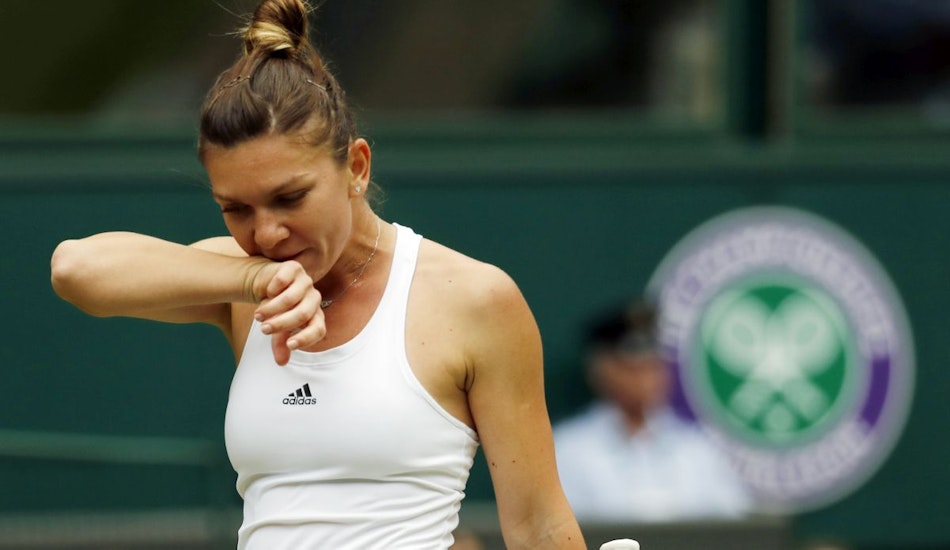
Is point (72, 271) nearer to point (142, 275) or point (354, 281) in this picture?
point (142, 275)

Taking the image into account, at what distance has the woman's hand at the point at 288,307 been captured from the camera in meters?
2.19

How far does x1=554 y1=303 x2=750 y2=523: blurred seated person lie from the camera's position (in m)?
5.51

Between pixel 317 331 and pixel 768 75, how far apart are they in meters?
4.11

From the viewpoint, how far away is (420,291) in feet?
7.91

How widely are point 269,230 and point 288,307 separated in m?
0.14

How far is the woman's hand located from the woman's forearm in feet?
0.20

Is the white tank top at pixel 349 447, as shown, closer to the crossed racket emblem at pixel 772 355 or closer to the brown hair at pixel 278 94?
the brown hair at pixel 278 94

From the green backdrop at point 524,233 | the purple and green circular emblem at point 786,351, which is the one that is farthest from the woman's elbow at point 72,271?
the purple and green circular emblem at point 786,351

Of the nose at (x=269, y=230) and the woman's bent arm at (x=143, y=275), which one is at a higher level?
the nose at (x=269, y=230)

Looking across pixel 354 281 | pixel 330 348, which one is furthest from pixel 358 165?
pixel 330 348

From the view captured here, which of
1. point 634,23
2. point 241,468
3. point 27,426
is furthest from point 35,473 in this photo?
point 241,468

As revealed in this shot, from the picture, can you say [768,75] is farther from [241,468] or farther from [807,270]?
[241,468]

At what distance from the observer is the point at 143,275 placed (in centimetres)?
232

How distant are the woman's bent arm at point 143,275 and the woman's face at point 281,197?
1.8 inches
